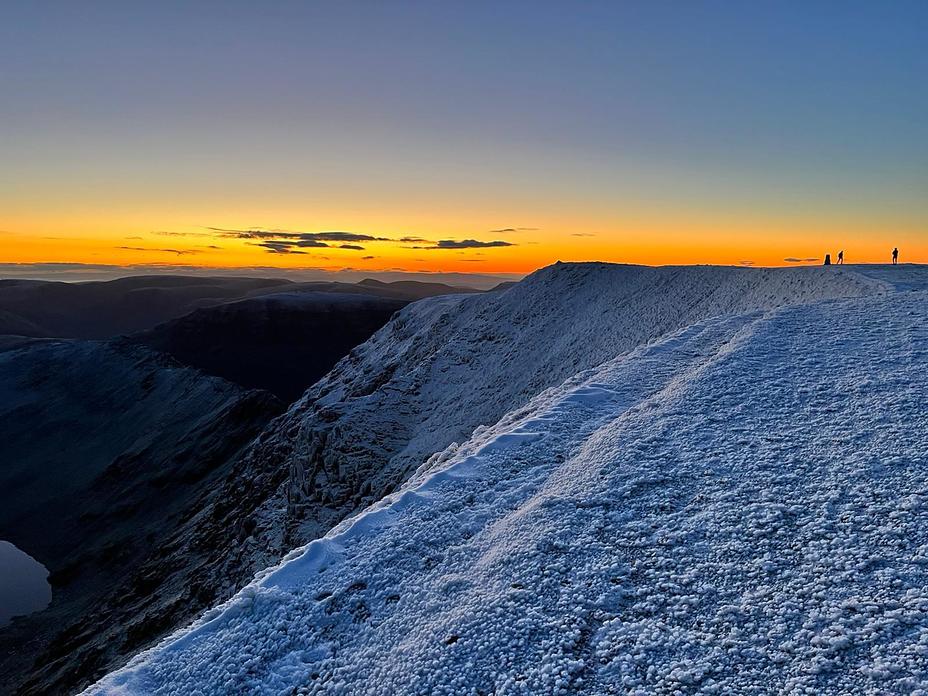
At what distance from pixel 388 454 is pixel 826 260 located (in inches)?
1065

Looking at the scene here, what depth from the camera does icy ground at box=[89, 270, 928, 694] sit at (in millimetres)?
7594

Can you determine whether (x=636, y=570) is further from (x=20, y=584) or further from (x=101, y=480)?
(x=101, y=480)

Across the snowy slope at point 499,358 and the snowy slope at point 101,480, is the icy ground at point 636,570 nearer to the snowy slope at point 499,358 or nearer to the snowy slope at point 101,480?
the snowy slope at point 499,358

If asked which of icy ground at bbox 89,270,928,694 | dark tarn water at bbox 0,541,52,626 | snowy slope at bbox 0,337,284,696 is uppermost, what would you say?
icy ground at bbox 89,270,928,694

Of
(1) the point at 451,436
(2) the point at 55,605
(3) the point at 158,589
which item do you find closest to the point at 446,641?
(1) the point at 451,436

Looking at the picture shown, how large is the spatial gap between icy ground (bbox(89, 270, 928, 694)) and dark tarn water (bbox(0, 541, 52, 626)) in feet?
204

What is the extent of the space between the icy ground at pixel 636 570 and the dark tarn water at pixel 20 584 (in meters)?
62.2

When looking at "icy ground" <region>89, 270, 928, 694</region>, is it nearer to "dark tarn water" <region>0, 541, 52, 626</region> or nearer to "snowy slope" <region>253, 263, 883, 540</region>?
"snowy slope" <region>253, 263, 883, 540</region>

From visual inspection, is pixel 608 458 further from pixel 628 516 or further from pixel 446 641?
pixel 446 641

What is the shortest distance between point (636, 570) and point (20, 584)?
76.3 metres

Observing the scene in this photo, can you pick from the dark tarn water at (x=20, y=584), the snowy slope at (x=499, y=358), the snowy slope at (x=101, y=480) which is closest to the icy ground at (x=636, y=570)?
the snowy slope at (x=499, y=358)

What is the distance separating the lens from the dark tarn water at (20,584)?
5629 centimetres

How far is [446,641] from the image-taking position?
341 inches

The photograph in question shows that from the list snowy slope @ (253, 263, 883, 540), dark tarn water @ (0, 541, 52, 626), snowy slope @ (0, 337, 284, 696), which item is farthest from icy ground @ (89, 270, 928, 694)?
dark tarn water @ (0, 541, 52, 626)
